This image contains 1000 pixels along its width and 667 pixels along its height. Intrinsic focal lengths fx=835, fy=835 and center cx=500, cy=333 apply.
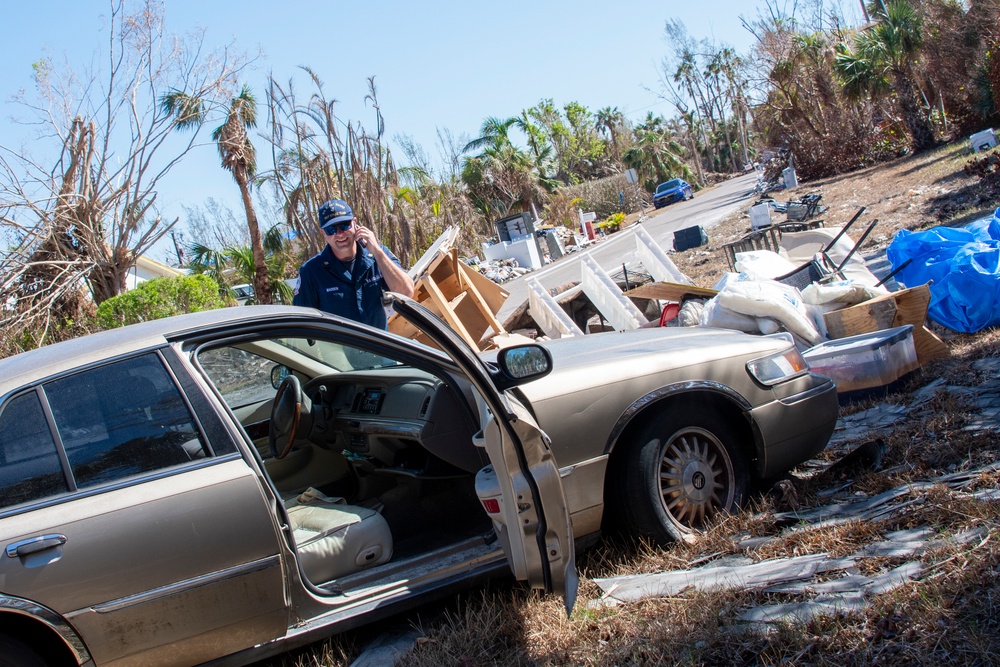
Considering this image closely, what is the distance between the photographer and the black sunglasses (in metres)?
4.85

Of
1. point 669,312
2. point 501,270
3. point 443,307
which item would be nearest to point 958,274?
point 669,312

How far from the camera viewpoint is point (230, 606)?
281 cm

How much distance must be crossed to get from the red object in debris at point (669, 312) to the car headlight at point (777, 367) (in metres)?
3.45

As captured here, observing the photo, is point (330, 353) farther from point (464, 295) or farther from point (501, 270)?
point (501, 270)

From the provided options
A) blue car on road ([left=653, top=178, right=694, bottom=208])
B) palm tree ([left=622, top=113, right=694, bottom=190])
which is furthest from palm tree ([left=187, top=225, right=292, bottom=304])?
palm tree ([left=622, top=113, right=694, bottom=190])

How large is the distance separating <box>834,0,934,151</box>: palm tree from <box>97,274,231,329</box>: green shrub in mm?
24998

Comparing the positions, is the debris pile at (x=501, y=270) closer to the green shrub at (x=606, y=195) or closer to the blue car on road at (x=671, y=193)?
the blue car on road at (x=671, y=193)

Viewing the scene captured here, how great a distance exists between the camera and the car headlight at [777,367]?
13.0 ft

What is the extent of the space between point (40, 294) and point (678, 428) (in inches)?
575

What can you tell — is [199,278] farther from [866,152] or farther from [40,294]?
[866,152]

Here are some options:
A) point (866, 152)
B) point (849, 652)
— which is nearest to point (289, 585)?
point (849, 652)

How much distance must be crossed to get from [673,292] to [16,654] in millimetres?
6353

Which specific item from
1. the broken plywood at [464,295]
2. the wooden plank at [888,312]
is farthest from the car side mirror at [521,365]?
the broken plywood at [464,295]

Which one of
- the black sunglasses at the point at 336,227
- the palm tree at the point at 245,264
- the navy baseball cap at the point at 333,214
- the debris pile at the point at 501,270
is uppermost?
the palm tree at the point at 245,264
